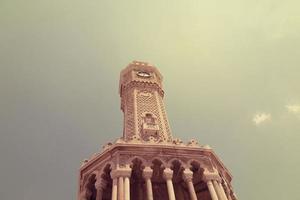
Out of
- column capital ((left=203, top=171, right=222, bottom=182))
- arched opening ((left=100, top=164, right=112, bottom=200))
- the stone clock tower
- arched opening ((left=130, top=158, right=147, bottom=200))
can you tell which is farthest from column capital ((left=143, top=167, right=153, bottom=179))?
column capital ((left=203, top=171, right=222, bottom=182))

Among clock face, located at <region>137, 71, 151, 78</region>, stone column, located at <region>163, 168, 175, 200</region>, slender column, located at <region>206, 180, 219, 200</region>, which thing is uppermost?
clock face, located at <region>137, 71, 151, 78</region>

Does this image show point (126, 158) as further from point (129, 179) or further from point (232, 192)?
point (232, 192)

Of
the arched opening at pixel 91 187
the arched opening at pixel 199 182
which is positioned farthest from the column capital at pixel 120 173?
the arched opening at pixel 199 182

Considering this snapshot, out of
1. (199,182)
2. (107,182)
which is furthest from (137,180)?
(199,182)

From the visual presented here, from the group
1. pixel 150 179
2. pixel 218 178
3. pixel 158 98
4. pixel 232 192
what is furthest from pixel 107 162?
pixel 158 98

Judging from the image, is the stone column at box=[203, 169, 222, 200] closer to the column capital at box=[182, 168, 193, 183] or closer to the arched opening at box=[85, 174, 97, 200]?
the column capital at box=[182, 168, 193, 183]

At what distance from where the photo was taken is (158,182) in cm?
1678

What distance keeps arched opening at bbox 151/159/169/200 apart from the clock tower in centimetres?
155

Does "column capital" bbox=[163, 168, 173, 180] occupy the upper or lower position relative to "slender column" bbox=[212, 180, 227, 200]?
upper

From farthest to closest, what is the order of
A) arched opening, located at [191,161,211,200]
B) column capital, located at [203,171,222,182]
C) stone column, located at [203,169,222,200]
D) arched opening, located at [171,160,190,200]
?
arched opening, located at [171,160,190,200]
arched opening, located at [191,161,211,200]
column capital, located at [203,171,222,182]
stone column, located at [203,169,222,200]

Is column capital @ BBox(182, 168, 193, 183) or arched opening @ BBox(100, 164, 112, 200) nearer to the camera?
column capital @ BBox(182, 168, 193, 183)

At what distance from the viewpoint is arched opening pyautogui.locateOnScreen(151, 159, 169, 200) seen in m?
16.3

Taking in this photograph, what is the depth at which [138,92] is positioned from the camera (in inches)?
949

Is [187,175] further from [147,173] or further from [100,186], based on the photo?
[100,186]
